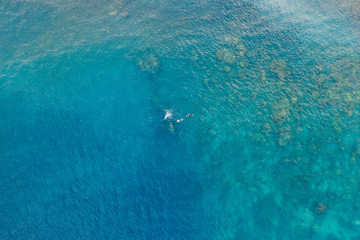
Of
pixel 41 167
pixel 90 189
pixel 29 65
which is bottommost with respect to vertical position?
pixel 90 189

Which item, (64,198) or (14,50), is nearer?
(64,198)

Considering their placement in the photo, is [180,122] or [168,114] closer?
[180,122]

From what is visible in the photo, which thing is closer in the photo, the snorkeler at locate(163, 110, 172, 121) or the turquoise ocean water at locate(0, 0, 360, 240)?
the turquoise ocean water at locate(0, 0, 360, 240)

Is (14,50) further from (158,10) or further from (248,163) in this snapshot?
(248,163)

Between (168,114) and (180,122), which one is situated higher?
(168,114)

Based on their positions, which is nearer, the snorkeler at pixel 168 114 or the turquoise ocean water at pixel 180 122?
the turquoise ocean water at pixel 180 122

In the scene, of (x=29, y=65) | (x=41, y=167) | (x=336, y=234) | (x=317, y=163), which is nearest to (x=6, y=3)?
(x=29, y=65)

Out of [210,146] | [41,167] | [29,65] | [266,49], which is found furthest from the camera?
[266,49]

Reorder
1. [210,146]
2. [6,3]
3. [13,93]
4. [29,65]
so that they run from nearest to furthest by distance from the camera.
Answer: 1. [210,146]
2. [13,93]
3. [29,65]
4. [6,3]
